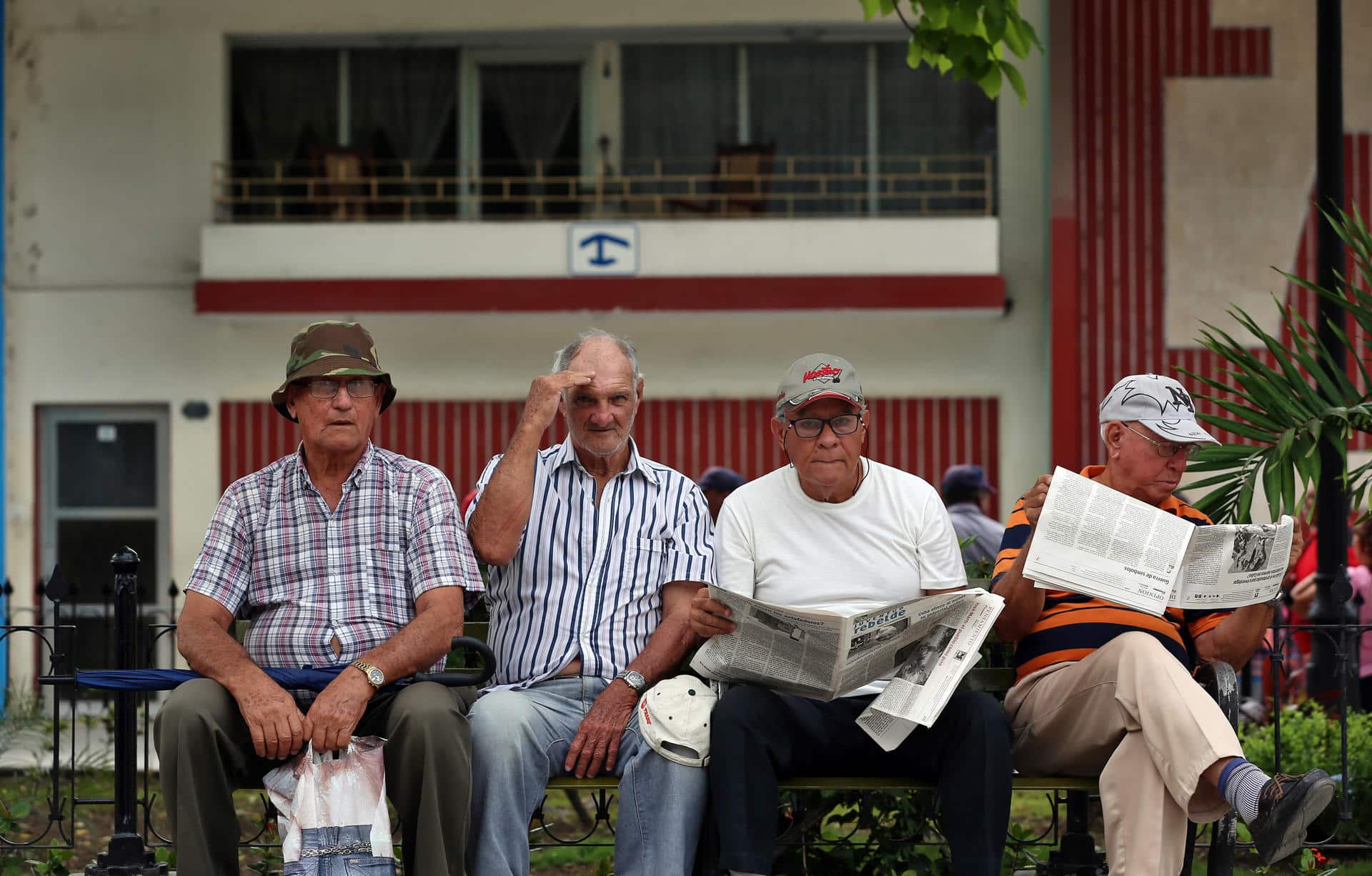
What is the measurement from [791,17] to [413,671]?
355 inches

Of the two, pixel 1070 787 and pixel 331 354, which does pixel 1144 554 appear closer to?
pixel 1070 787

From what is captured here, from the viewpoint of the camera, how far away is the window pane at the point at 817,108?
12.1m

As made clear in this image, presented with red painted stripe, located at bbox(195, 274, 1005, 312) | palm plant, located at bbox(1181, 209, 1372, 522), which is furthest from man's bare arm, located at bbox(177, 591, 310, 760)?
red painted stripe, located at bbox(195, 274, 1005, 312)

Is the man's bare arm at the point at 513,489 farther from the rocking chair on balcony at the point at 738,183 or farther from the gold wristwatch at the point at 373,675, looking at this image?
the rocking chair on balcony at the point at 738,183

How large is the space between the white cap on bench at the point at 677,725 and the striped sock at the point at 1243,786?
1342mm

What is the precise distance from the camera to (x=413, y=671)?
4.01 meters

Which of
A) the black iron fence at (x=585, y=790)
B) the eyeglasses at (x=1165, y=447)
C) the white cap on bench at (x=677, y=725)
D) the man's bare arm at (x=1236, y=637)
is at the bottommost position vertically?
the black iron fence at (x=585, y=790)

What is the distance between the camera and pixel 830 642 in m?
3.71

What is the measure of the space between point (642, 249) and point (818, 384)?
7571 mm

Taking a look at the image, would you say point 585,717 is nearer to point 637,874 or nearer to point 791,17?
point 637,874

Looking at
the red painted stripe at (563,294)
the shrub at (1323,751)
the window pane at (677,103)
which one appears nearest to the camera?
the shrub at (1323,751)

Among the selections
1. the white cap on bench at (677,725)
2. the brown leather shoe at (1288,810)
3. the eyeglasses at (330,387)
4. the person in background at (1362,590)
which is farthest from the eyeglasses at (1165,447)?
the person in background at (1362,590)

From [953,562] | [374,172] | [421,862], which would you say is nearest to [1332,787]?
[953,562]

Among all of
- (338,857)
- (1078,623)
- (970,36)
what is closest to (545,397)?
(338,857)
